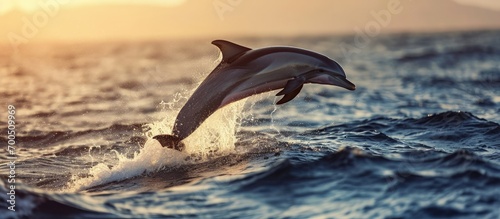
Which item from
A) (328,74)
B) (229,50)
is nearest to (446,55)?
(328,74)

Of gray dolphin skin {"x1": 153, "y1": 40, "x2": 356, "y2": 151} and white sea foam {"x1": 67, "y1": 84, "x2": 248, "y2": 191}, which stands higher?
gray dolphin skin {"x1": 153, "y1": 40, "x2": 356, "y2": 151}

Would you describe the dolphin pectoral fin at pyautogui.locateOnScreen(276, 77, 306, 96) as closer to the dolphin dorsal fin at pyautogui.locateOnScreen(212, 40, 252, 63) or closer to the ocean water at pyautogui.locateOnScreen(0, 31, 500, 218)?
the dolphin dorsal fin at pyautogui.locateOnScreen(212, 40, 252, 63)

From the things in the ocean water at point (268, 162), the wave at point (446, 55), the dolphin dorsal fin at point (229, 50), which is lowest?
the ocean water at point (268, 162)

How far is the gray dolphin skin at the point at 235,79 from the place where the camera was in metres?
11.1

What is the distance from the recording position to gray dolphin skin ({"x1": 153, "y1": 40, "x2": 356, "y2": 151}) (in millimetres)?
11109

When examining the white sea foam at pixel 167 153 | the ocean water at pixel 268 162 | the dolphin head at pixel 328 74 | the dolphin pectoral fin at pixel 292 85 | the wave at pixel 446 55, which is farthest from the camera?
the wave at pixel 446 55

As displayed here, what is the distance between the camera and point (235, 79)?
11109 millimetres

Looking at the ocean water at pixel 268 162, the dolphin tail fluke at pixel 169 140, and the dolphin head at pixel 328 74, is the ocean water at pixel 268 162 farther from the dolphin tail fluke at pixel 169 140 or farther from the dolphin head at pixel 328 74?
the dolphin head at pixel 328 74

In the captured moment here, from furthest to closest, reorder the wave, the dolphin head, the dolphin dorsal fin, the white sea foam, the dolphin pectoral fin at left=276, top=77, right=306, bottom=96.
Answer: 1. the wave
2. the dolphin head
3. the white sea foam
4. the dolphin dorsal fin
5. the dolphin pectoral fin at left=276, top=77, right=306, bottom=96

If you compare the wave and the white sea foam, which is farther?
the wave

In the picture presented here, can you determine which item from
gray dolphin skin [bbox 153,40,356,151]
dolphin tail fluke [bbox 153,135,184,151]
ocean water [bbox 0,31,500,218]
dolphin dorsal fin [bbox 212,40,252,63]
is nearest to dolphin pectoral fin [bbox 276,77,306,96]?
gray dolphin skin [bbox 153,40,356,151]

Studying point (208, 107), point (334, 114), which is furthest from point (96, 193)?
point (334, 114)

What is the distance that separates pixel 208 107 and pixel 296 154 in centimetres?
177

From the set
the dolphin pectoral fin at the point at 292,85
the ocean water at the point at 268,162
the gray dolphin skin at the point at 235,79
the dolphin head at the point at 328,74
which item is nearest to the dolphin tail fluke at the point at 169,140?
the gray dolphin skin at the point at 235,79
